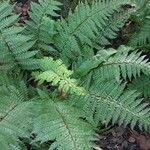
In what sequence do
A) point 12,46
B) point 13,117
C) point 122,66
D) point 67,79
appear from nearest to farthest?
point 13,117
point 67,79
point 122,66
point 12,46

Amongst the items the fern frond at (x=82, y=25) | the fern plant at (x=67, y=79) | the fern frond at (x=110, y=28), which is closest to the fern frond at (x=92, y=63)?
the fern plant at (x=67, y=79)

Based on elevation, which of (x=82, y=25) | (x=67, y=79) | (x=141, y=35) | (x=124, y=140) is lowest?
(x=124, y=140)

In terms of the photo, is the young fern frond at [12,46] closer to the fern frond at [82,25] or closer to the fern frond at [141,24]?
the fern frond at [82,25]

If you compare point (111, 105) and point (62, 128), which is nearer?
point (62, 128)

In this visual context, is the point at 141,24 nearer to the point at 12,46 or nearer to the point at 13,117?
the point at 12,46

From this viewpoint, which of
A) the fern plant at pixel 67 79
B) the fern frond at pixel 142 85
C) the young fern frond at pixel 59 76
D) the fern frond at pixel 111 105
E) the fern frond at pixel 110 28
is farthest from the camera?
the fern frond at pixel 110 28

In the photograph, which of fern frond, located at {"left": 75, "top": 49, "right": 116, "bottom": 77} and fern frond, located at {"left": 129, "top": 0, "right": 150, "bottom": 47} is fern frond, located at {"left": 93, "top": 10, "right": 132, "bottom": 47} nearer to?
fern frond, located at {"left": 129, "top": 0, "right": 150, "bottom": 47}

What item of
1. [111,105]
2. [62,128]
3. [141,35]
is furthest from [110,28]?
[62,128]

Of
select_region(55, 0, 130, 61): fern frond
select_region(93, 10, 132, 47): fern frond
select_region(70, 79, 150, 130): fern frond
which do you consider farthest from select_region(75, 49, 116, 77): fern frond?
select_region(93, 10, 132, 47): fern frond

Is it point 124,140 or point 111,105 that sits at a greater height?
point 111,105
